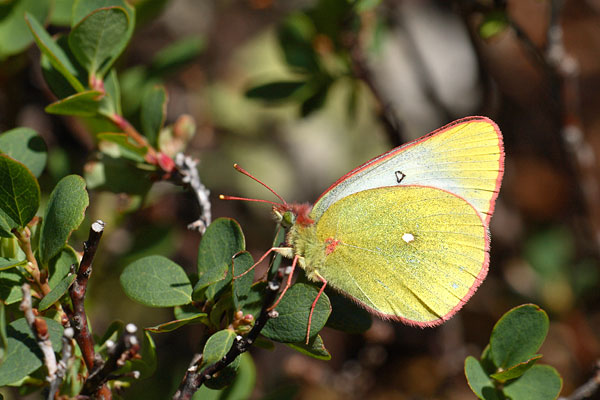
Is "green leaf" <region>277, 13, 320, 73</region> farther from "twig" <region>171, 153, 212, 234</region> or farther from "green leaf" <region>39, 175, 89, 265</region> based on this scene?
"green leaf" <region>39, 175, 89, 265</region>

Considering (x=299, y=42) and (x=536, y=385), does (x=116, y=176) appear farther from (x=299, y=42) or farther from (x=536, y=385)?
(x=536, y=385)

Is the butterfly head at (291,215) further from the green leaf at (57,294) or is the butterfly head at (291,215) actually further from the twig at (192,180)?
the green leaf at (57,294)

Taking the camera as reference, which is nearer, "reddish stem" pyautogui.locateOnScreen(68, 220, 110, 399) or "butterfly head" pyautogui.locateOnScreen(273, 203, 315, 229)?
"reddish stem" pyautogui.locateOnScreen(68, 220, 110, 399)

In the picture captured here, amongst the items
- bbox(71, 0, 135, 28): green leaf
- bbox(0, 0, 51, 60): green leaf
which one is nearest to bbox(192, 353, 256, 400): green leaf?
bbox(71, 0, 135, 28): green leaf

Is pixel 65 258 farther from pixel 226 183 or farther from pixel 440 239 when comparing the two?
pixel 226 183

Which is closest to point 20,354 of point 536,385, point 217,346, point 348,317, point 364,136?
point 217,346

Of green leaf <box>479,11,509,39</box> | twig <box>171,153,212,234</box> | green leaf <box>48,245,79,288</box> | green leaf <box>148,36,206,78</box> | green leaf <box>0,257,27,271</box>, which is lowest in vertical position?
twig <box>171,153,212,234</box>
